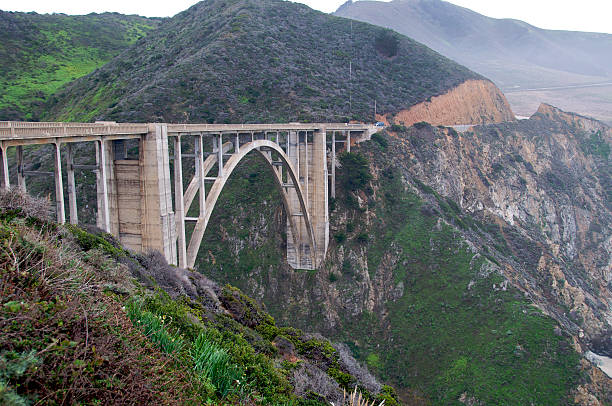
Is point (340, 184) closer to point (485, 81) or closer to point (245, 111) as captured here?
point (245, 111)

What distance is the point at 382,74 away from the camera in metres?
63.2

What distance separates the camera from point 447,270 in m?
35.8

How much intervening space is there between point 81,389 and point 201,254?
105ft

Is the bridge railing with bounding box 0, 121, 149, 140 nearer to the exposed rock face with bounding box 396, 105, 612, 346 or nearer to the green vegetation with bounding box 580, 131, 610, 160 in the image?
the exposed rock face with bounding box 396, 105, 612, 346

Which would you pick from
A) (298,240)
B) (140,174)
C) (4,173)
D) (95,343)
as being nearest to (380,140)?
(298,240)

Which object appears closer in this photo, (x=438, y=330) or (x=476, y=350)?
(x=476, y=350)

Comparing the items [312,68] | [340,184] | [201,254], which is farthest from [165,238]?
[312,68]

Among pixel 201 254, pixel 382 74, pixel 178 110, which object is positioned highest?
pixel 382 74

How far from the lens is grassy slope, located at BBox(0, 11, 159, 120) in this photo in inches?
2152

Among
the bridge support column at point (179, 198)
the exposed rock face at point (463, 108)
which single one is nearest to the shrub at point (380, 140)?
the exposed rock face at point (463, 108)

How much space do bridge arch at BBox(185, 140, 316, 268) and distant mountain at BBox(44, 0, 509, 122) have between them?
14221mm

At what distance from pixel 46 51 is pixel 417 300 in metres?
59.8

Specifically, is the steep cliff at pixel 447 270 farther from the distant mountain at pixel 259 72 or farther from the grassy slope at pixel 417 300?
the distant mountain at pixel 259 72

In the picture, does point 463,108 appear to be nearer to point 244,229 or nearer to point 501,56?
point 244,229
